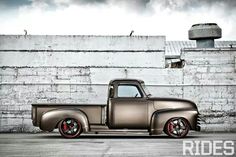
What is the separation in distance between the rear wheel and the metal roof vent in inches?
376

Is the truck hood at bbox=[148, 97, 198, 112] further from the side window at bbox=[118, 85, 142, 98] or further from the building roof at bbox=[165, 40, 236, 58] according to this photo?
the building roof at bbox=[165, 40, 236, 58]

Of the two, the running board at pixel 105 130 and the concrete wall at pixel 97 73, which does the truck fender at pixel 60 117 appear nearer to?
the running board at pixel 105 130

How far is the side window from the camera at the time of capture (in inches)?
486

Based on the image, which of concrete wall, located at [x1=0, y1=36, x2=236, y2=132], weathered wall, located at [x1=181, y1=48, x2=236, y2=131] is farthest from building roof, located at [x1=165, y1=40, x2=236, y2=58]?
concrete wall, located at [x1=0, y1=36, x2=236, y2=132]

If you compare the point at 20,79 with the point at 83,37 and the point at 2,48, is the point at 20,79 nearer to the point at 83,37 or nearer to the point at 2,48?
the point at 2,48

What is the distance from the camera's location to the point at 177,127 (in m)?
12.2

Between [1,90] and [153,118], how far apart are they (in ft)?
21.5

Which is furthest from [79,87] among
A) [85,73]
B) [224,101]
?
[224,101]

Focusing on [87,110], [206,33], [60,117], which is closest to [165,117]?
[87,110]

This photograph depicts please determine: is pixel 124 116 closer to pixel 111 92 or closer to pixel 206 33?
pixel 111 92

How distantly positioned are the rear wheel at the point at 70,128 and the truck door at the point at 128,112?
3.01ft

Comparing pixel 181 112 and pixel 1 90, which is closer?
pixel 181 112

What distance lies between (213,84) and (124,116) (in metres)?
5.29

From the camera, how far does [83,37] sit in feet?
53.8
